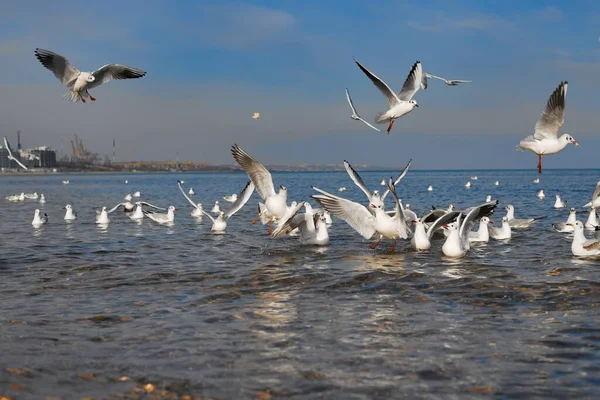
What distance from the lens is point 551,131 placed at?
44.1 feet

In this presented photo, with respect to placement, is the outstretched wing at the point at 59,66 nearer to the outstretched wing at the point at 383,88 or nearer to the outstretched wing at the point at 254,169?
the outstretched wing at the point at 254,169

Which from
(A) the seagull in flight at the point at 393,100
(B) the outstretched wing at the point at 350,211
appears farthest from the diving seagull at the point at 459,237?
(A) the seagull in flight at the point at 393,100

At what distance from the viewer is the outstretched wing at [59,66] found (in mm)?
13780

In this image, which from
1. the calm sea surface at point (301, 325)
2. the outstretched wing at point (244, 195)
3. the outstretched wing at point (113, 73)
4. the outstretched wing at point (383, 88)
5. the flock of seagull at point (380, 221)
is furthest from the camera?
the outstretched wing at point (244, 195)

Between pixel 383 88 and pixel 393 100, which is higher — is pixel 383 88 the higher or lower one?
the higher one

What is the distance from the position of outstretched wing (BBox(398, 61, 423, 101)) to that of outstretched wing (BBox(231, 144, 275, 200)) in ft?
14.2

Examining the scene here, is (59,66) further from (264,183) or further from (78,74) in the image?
(264,183)

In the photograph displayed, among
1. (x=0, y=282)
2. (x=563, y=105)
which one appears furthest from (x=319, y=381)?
(x=563, y=105)

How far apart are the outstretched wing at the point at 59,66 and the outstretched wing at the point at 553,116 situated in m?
9.91

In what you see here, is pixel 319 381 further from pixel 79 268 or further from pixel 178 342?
pixel 79 268

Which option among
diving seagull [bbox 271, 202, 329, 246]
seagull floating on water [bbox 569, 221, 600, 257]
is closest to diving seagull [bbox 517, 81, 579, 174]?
seagull floating on water [bbox 569, 221, 600, 257]

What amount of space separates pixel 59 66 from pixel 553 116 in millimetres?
10487

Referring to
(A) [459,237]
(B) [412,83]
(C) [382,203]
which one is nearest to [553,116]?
(A) [459,237]

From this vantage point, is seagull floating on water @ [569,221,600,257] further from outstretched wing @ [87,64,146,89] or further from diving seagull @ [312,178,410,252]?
outstretched wing @ [87,64,146,89]
